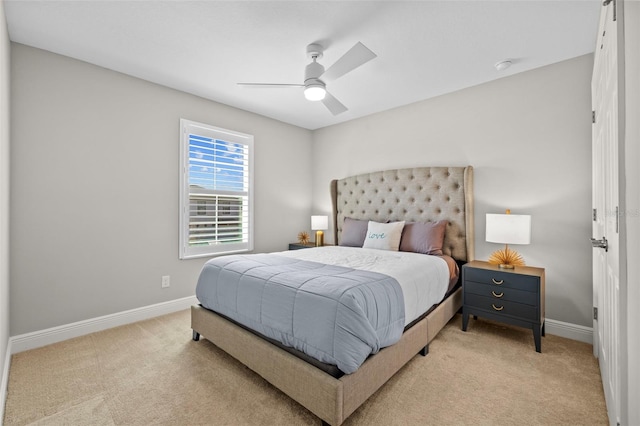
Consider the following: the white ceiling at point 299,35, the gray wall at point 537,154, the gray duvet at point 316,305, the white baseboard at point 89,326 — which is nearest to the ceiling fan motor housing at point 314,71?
the white ceiling at point 299,35

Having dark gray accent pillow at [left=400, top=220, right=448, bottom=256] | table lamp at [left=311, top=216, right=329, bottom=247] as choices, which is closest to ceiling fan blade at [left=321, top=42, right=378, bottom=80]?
dark gray accent pillow at [left=400, top=220, right=448, bottom=256]

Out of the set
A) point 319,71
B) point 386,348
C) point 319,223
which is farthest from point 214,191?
point 386,348

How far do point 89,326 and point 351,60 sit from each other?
3.33 meters

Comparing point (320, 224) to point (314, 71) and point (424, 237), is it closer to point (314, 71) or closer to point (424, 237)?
point (424, 237)

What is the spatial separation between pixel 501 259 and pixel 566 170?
1.02 m

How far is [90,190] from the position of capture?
276cm

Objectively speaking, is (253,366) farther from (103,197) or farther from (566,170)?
(566,170)

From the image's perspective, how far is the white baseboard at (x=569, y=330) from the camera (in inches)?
101

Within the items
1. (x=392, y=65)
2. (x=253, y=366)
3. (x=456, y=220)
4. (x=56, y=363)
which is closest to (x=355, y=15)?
(x=392, y=65)

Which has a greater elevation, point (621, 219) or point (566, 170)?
point (566, 170)

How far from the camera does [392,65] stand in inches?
110

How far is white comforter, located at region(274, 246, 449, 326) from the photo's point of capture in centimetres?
210

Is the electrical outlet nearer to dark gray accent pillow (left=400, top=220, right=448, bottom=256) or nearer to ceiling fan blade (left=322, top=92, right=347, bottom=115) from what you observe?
ceiling fan blade (left=322, top=92, right=347, bottom=115)

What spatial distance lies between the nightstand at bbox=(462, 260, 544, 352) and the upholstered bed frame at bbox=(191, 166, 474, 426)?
24 centimetres
